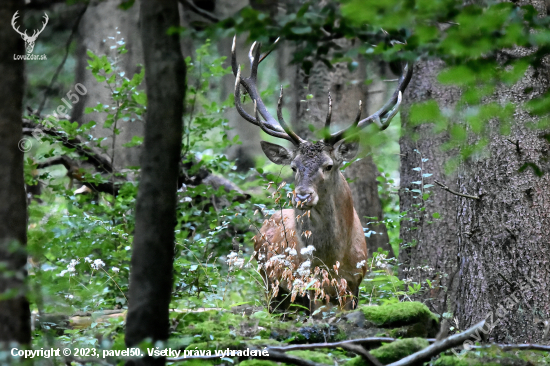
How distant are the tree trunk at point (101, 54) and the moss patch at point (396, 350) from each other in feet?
24.7

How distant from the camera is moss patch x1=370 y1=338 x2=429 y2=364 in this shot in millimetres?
3164

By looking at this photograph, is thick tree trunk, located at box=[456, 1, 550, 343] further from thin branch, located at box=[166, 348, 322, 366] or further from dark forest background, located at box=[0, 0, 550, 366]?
thin branch, located at box=[166, 348, 322, 366]

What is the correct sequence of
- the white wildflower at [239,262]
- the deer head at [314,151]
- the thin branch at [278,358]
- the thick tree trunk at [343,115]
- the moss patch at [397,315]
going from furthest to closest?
the thick tree trunk at [343,115], the deer head at [314,151], the white wildflower at [239,262], the moss patch at [397,315], the thin branch at [278,358]

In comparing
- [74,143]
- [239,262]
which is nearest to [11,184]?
[239,262]

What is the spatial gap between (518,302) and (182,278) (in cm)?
303

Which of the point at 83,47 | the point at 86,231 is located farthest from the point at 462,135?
the point at 83,47

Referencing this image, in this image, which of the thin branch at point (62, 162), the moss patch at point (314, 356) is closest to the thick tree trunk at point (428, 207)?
the moss patch at point (314, 356)

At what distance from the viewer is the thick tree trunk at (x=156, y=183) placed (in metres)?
2.50

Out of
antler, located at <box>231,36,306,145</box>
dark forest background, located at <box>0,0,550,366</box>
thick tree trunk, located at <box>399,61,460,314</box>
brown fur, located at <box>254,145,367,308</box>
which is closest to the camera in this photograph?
dark forest background, located at <box>0,0,550,366</box>

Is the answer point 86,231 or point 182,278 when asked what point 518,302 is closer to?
point 182,278

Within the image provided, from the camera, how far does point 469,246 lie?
181 inches

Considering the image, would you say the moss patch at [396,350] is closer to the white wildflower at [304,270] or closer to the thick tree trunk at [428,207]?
the white wildflower at [304,270]

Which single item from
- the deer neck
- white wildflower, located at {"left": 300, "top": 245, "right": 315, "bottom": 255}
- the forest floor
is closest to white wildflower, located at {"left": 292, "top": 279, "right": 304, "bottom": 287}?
white wildflower, located at {"left": 300, "top": 245, "right": 315, "bottom": 255}

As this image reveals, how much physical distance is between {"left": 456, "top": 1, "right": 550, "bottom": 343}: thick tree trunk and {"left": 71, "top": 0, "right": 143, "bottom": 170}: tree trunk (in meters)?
6.95
